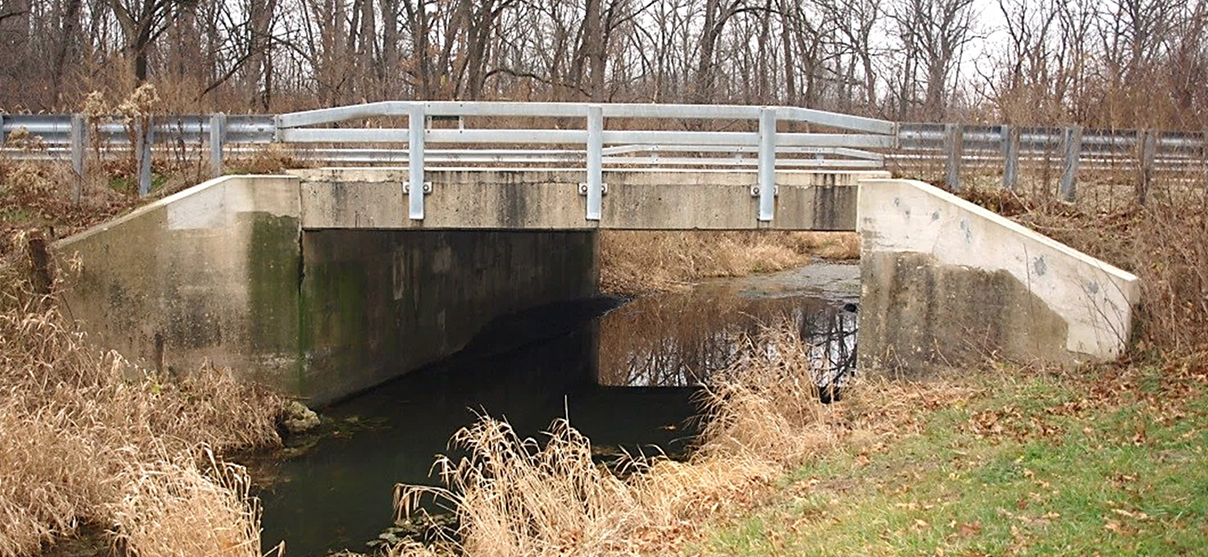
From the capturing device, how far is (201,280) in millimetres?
12195

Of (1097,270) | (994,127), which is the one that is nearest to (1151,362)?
(1097,270)

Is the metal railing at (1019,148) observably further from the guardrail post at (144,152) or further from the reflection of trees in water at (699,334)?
the guardrail post at (144,152)

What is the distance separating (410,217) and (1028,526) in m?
7.85

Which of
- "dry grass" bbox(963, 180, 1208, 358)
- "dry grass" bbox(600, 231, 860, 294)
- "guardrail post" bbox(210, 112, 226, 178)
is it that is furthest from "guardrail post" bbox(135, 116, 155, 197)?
"dry grass" bbox(600, 231, 860, 294)

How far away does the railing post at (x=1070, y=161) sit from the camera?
12.0m

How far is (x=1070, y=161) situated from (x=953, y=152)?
1277 millimetres

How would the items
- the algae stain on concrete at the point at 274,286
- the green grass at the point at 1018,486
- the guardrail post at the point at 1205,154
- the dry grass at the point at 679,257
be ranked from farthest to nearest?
the dry grass at the point at 679,257 → the algae stain on concrete at the point at 274,286 → the guardrail post at the point at 1205,154 → the green grass at the point at 1018,486

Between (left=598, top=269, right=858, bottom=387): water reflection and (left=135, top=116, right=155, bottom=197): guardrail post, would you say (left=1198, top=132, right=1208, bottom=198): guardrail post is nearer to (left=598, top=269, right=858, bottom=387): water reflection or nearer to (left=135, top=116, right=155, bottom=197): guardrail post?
(left=598, top=269, right=858, bottom=387): water reflection

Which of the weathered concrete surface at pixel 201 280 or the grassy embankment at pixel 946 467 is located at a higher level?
the weathered concrete surface at pixel 201 280

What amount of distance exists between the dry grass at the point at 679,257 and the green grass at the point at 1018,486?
53.9ft

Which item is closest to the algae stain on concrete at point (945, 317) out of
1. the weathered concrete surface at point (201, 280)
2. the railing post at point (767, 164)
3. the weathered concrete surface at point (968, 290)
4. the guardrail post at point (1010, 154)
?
the weathered concrete surface at point (968, 290)

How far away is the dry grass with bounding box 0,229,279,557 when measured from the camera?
7.77 meters

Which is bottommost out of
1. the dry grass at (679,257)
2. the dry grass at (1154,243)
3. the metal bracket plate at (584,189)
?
the dry grass at (679,257)

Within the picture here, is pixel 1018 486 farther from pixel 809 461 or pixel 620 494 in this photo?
pixel 620 494
